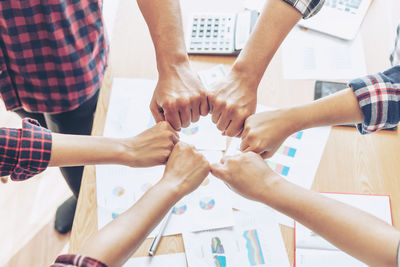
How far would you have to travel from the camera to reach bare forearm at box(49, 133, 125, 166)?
2.92ft

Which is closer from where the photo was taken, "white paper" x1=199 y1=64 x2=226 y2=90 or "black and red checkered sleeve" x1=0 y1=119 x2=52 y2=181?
"black and red checkered sleeve" x1=0 y1=119 x2=52 y2=181

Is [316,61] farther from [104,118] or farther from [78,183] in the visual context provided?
[78,183]

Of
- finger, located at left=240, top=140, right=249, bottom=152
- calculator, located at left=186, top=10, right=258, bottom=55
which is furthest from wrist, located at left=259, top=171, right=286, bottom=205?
calculator, located at left=186, top=10, right=258, bottom=55

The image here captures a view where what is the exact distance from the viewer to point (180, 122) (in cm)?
102

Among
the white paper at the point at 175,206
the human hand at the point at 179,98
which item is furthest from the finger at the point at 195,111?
the white paper at the point at 175,206

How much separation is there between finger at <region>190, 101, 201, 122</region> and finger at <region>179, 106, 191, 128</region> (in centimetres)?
2

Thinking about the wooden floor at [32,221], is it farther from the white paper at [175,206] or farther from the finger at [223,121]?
the finger at [223,121]

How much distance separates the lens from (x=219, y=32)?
1.19 meters

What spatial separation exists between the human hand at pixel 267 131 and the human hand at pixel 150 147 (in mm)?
199

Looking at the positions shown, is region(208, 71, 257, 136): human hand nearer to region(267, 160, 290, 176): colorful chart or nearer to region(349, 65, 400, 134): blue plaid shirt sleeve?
region(267, 160, 290, 176): colorful chart

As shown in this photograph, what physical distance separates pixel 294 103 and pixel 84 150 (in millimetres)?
602

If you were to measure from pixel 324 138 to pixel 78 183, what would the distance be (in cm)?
92

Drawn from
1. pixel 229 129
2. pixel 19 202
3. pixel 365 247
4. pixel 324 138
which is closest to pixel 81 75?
pixel 229 129

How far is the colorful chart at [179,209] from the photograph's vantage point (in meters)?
0.93
